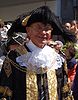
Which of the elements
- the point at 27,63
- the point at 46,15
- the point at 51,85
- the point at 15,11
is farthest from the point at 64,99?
the point at 15,11

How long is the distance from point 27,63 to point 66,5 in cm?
918

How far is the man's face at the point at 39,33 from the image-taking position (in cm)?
405

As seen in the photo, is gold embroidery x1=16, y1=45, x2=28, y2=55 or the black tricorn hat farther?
gold embroidery x1=16, y1=45, x2=28, y2=55

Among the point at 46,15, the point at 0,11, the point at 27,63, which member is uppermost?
the point at 46,15

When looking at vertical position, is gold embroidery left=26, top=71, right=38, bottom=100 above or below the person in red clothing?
above

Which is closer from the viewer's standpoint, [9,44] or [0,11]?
[9,44]

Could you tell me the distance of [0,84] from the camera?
162 inches

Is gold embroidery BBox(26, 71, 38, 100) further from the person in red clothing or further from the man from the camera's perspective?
the person in red clothing

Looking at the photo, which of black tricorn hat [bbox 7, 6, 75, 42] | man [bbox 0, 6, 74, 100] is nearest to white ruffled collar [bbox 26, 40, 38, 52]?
man [bbox 0, 6, 74, 100]

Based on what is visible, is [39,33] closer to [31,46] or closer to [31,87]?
[31,46]

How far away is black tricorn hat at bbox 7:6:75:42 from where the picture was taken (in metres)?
4.14

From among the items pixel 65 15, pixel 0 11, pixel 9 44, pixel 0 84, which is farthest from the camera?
pixel 0 11

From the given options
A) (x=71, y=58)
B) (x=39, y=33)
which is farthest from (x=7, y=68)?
(x=71, y=58)

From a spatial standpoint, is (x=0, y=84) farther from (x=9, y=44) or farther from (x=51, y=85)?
(x=9, y=44)
